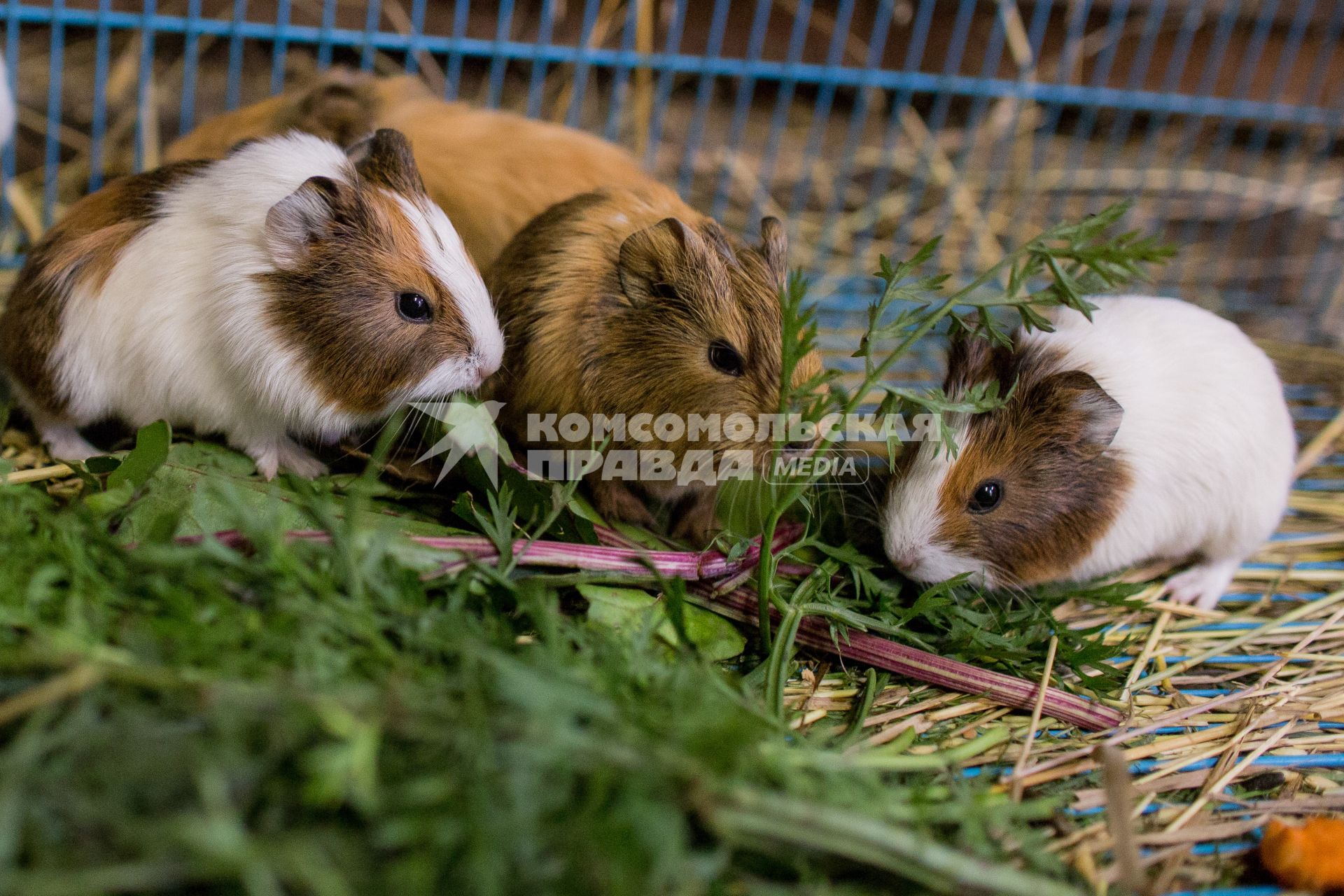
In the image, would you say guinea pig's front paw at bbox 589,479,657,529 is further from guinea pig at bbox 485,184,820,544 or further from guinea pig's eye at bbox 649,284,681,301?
guinea pig's eye at bbox 649,284,681,301

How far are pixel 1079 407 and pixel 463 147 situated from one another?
1.56m

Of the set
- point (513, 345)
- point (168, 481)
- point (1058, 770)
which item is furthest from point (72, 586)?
point (1058, 770)

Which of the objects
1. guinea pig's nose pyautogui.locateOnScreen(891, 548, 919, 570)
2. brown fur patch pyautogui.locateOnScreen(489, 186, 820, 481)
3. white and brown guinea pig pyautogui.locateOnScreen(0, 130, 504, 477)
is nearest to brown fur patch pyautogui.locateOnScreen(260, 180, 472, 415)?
white and brown guinea pig pyautogui.locateOnScreen(0, 130, 504, 477)

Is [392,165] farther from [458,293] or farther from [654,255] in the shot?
[654,255]

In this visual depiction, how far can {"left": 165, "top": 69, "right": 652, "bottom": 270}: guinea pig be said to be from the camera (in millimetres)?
2334

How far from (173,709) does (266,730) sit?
0.12m

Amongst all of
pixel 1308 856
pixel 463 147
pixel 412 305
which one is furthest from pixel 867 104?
pixel 1308 856

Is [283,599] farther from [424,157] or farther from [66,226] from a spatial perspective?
[424,157]

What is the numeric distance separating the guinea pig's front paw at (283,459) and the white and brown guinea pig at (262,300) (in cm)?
1

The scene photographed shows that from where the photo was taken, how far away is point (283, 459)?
6.32 feet

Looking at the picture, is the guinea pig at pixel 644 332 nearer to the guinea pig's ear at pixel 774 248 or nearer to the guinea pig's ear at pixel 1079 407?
the guinea pig's ear at pixel 774 248

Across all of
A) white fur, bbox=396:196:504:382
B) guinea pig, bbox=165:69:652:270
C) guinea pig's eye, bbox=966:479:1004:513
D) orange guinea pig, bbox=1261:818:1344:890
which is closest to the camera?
orange guinea pig, bbox=1261:818:1344:890

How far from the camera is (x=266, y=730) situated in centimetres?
108

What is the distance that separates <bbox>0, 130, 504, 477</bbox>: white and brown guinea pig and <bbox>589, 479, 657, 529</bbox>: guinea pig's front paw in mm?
327
